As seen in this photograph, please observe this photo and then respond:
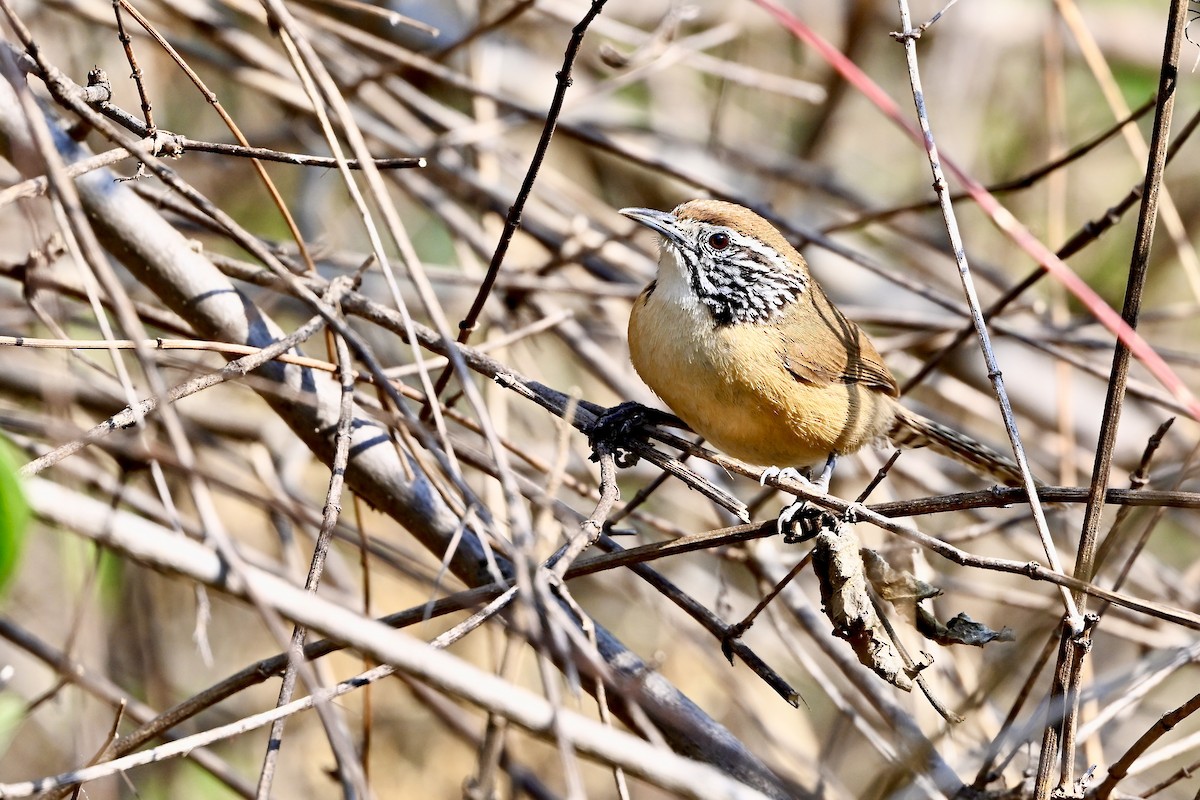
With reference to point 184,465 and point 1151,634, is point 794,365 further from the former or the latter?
point 184,465

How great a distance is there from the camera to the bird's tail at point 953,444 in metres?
4.49

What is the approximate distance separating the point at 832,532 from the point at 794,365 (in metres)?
1.41

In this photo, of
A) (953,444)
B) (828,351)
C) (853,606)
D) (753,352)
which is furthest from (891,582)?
(953,444)

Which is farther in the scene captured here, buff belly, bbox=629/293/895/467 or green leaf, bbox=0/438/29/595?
buff belly, bbox=629/293/895/467

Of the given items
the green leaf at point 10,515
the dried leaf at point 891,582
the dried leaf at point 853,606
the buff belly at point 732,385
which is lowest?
the green leaf at point 10,515

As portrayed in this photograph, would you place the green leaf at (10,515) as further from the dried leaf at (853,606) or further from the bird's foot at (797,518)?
the bird's foot at (797,518)

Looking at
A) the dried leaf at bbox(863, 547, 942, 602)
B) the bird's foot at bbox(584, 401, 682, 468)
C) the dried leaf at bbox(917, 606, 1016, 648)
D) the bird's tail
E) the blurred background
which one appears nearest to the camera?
the dried leaf at bbox(917, 606, 1016, 648)

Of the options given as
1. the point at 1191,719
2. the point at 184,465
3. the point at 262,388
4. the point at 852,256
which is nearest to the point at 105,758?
the point at 262,388

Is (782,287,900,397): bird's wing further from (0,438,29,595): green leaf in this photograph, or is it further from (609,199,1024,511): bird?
→ (0,438,29,595): green leaf

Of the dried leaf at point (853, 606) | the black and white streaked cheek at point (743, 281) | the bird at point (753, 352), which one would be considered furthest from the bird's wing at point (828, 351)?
the dried leaf at point (853, 606)

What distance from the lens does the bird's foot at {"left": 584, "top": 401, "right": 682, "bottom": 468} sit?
3346 millimetres

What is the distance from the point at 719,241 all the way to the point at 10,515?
313 cm

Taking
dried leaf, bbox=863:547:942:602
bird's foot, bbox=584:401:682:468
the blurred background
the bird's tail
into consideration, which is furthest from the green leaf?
the bird's tail

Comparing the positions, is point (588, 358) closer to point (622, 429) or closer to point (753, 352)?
point (753, 352)
